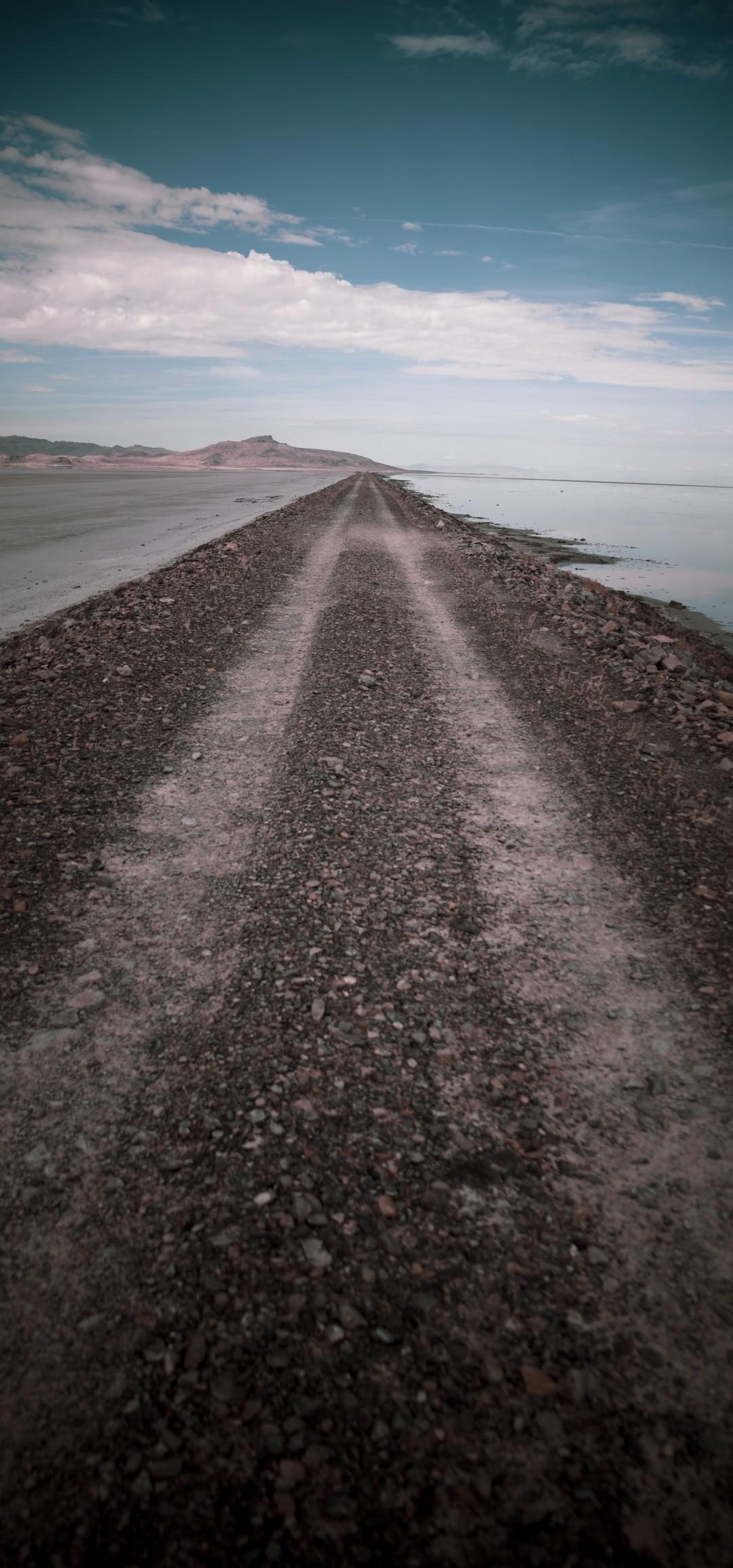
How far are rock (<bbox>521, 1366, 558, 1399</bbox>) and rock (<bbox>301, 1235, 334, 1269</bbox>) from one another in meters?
0.69

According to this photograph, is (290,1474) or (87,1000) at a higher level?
(87,1000)

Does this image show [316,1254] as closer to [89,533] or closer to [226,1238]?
[226,1238]

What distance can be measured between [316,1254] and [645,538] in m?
47.1

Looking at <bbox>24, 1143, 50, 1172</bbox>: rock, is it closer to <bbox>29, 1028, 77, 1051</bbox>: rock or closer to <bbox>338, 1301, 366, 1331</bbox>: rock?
<bbox>29, 1028, 77, 1051</bbox>: rock

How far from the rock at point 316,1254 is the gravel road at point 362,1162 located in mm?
45

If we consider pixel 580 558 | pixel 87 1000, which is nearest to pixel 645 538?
pixel 580 558

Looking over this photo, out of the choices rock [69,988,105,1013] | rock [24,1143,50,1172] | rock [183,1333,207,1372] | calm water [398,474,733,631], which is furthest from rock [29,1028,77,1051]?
calm water [398,474,733,631]

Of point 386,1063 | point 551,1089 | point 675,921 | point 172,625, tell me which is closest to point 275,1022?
point 386,1063

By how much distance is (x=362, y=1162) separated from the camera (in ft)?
8.66

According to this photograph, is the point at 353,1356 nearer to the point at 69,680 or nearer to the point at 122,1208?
the point at 122,1208

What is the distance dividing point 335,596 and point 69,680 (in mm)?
7062

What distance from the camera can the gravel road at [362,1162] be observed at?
5.78 ft

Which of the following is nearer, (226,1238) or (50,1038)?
(226,1238)

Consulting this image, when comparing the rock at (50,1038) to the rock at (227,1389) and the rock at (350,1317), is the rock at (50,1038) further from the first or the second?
the rock at (350,1317)
